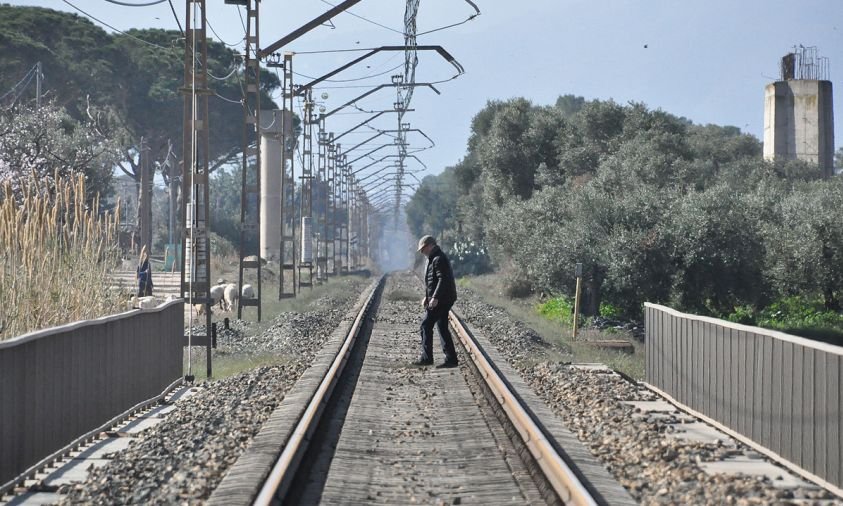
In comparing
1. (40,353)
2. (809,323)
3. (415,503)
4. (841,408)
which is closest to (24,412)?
(40,353)

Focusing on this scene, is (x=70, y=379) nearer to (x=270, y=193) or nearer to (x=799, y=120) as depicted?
(x=270, y=193)

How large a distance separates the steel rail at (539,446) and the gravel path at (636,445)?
0.53m

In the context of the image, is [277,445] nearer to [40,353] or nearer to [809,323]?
[40,353]

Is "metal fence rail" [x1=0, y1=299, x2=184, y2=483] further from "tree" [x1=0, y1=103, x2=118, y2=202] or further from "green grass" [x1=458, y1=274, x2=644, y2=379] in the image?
"tree" [x1=0, y1=103, x2=118, y2=202]

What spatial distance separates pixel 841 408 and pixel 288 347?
48.0 ft

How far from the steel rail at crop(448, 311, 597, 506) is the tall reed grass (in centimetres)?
511

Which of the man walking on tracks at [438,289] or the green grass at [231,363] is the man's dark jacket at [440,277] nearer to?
the man walking on tracks at [438,289]

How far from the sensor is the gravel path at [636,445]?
322 inches

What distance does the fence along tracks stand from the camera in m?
8.34

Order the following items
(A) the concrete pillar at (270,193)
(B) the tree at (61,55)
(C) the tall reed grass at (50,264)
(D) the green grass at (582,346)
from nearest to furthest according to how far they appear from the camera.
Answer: (C) the tall reed grass at (50,264), (D) the green grass at (582,346), (A) the concrete pillar at (270,193), (B) the tree at (61,55)

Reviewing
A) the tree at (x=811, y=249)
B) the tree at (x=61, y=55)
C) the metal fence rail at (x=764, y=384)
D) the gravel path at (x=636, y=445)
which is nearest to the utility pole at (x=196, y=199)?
the gravel path at (x=636, y=445)

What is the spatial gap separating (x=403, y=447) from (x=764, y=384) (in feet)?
11.6

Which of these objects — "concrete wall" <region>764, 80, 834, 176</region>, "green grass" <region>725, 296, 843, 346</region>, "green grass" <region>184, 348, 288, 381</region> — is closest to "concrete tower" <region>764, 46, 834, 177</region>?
"concrete wall" <region>764, 80, 834, 176</region>

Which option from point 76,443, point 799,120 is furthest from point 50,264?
point 799,120
